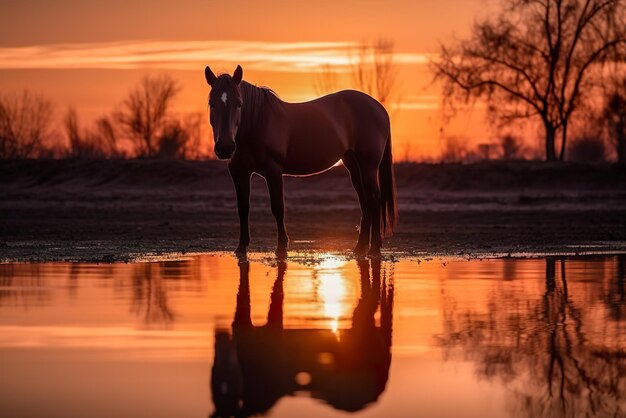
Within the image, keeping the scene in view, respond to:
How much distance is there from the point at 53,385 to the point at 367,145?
1055 cm

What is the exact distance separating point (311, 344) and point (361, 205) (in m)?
8.86

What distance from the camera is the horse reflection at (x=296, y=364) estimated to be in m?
5.94

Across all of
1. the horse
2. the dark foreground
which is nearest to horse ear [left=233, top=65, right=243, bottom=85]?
the horse

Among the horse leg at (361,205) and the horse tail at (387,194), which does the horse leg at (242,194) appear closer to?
the horse leg at (361,205)

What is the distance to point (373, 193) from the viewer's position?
1636 cm

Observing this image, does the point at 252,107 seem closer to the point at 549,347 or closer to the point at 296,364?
the point at 549,347

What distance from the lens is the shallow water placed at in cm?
589

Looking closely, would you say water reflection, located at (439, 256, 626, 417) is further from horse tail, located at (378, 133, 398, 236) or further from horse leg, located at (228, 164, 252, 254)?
horse tail, located at (378, 133, 398, 236)

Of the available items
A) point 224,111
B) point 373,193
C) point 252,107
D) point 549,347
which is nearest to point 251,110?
point 252,107

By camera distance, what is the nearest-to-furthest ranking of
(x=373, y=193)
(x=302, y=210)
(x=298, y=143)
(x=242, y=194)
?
1. (x=242, y=194)
2. (x=298, y=143)
3. (x=373, y=193)
4. (x=302, y=210)

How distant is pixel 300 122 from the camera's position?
52.6 feet

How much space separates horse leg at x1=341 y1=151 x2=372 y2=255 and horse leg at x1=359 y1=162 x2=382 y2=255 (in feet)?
0.30

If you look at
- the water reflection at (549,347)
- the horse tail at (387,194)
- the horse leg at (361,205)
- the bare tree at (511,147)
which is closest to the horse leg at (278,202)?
the horse leg at (361,205)

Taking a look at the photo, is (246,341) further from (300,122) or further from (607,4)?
(607,4)
